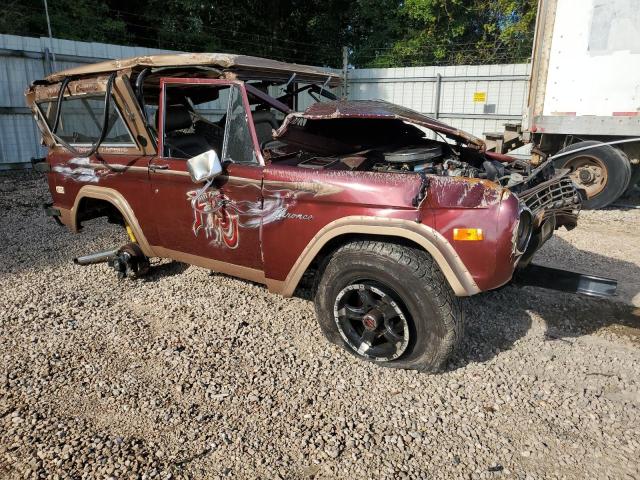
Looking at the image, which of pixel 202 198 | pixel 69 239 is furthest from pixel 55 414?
pixel 69 239

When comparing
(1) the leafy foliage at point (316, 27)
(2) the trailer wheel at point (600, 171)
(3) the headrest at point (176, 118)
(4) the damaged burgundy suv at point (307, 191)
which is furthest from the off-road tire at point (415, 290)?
(1) the leafy foliage at point (316, 27)

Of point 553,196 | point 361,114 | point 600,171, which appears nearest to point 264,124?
point 361,114

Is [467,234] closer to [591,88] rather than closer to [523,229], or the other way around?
[523,229]

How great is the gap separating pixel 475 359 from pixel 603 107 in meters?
6.13

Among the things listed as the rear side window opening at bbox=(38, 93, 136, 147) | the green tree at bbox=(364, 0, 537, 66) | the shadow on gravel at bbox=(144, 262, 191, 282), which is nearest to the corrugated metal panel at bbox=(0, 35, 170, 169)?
the rear side window opening at bbox=(38, 93, 136, 147)

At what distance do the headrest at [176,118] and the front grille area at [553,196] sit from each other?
2.95 metres

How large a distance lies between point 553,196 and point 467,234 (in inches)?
49.9

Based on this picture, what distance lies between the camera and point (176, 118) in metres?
4.34

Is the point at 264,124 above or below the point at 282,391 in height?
above

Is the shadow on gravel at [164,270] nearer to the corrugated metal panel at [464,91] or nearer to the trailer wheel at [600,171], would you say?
the trailer wheel at [600,171]

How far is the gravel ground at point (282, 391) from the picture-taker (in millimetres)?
2449

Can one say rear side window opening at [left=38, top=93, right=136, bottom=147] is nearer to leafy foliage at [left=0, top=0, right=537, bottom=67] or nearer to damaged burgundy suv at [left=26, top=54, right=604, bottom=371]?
damaged burgundy suv at [left=26, top=54, right=604, bottom=371]

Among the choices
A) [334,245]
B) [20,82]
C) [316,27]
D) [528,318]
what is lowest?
[528,318]

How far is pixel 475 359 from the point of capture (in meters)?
3.37
